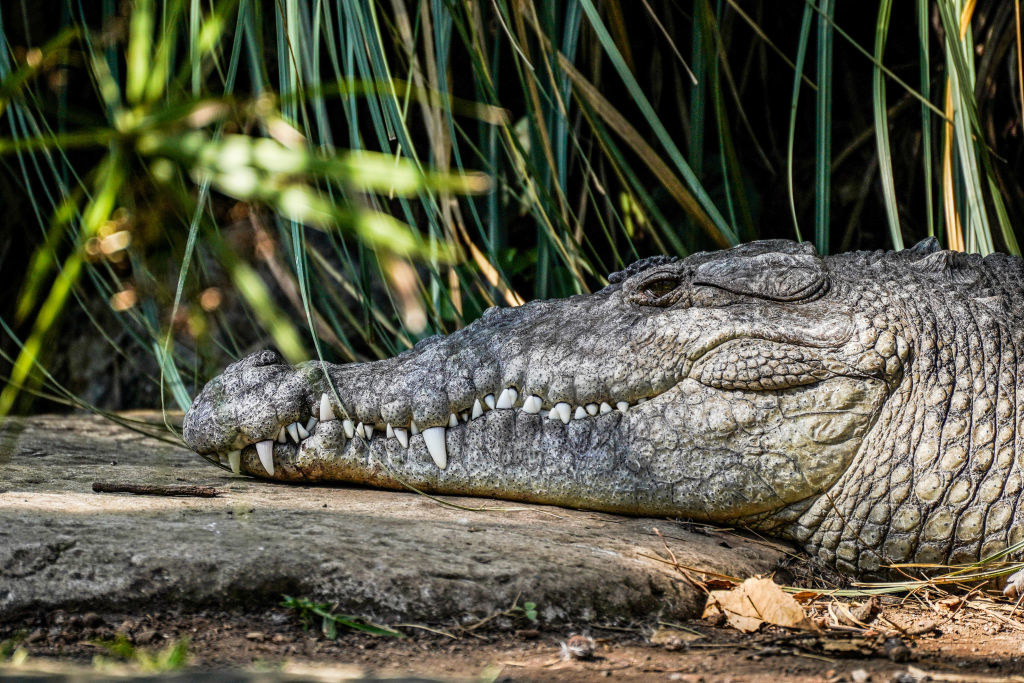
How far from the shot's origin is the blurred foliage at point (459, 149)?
47.5 inches

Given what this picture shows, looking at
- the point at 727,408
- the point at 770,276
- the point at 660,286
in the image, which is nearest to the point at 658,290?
the point at 660,286

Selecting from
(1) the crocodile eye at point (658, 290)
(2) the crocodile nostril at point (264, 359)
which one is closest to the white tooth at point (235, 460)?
(2) the crocodile nostril at point (264, 359)

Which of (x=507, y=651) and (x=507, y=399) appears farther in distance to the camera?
(x=507, y=399)

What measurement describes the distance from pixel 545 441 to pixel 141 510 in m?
1.07

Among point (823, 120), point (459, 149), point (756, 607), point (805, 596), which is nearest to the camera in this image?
point (756, 607)

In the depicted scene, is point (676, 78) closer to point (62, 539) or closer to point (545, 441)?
point (545, 441)

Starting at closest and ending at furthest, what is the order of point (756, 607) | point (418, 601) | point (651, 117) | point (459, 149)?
point (418, 601)
point (756, 607)
point (651, 117)
point (459, 149)

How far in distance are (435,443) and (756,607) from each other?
40.3 inches

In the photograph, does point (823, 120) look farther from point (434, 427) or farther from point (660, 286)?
point (434, 427)

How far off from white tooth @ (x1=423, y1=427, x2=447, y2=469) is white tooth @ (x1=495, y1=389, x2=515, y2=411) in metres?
0.19

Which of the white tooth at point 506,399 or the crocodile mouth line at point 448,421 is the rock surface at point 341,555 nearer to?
the crocodile mouth line at point 448,421

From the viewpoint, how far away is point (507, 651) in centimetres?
178

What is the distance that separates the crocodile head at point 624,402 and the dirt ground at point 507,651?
601 millimetres

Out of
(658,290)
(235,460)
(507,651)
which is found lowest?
(507,651)
